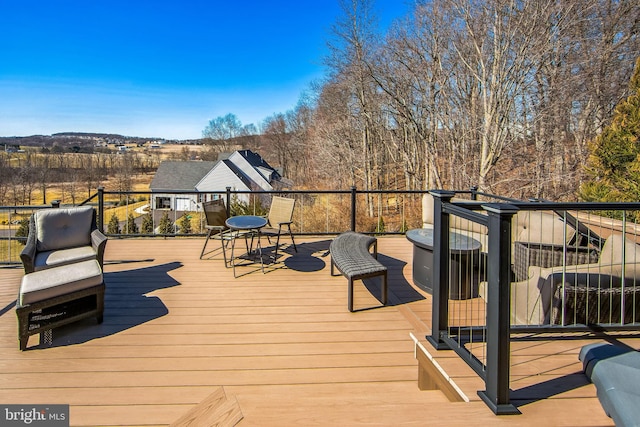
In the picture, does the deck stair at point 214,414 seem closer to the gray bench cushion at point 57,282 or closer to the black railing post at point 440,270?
the black railing post at point 440,270

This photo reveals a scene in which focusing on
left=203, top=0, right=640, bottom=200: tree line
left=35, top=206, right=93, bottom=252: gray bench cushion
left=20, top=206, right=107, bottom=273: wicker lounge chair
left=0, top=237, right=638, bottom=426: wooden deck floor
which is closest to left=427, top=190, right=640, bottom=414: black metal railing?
left=0, top=237, right=638, bottom=426: wooden deck floor

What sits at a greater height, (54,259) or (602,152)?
(602,152)

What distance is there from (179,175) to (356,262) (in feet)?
92.1

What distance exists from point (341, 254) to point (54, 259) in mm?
3026

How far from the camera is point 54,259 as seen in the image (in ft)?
12.6

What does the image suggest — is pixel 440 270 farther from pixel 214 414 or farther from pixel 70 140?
pixel 70 140

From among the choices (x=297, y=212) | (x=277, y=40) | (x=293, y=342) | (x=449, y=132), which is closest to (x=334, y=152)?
(x=297, y=212)

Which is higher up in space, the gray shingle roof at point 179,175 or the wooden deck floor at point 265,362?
the gray shingle roof at point 179,175

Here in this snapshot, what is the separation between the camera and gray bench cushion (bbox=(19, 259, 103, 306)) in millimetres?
2803

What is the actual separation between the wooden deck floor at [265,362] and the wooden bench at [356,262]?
36 centimetres

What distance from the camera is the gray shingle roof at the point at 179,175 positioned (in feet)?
92.9

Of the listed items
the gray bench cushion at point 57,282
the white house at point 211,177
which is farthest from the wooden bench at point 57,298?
the white house at point 211,177

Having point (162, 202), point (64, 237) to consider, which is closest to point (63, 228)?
point (64, 237)

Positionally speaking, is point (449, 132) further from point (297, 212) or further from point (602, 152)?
point (297, 212)
